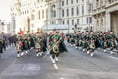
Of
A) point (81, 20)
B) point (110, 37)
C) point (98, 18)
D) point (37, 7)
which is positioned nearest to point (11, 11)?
point (37, 7)

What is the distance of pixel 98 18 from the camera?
7025 centimetres

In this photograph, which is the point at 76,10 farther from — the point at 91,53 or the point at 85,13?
the point at 91,53

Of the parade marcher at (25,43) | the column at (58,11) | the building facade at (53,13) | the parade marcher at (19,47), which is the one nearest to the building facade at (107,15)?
the building facade at (53,13)

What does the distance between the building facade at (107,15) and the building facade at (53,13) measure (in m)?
9.18

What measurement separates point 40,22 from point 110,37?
108410mm

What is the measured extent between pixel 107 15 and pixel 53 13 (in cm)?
6648

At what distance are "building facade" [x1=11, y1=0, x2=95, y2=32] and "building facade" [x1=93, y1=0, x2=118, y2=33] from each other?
361 inches

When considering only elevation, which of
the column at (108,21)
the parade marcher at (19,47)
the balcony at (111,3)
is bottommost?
the parade marcher at (19,47)

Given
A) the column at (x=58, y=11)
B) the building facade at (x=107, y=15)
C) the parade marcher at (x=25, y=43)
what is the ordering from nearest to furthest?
1. the parade marcher at (x=25, y=43)
2. the building facade at (x=107, y=15)
3. the column at (x=58, y=11)

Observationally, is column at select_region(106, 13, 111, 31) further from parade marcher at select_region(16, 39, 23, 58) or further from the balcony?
parade marcher at select_region(16, 39, 23, 58)

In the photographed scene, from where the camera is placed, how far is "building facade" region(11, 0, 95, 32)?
102 meters

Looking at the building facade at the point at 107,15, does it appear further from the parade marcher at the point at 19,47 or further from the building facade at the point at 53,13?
the parade marcher at the point at 19,47

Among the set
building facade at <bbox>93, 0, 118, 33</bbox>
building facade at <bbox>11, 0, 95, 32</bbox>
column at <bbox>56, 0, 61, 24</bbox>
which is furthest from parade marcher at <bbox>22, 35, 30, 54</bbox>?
column at <bbox>56, 0, 61, 24</bbox>

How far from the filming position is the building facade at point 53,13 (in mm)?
101675
